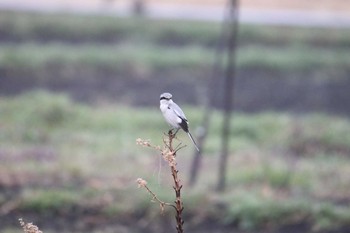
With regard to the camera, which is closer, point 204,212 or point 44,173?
point 204,212

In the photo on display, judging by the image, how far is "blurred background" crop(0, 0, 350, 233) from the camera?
998cm

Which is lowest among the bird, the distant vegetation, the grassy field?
the bird

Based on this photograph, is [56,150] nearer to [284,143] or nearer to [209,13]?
[284,143]

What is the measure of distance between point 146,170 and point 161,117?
262 centimetres

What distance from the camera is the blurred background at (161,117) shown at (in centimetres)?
998

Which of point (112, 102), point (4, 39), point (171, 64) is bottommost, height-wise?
point (112, 102)

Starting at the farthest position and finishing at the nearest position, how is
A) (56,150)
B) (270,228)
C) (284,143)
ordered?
1. (284,143)
2. (56,150)
3. (270,228)

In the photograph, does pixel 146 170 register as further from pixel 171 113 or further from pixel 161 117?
pixel 171 113

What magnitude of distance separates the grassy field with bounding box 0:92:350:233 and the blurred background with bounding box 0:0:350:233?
0.07 feet

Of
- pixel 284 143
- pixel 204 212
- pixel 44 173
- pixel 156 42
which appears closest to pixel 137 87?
pixel 156 42

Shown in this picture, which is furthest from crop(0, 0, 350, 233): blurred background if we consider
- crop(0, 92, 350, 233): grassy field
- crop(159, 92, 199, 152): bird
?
crop(159, 92, 199, 152): bird

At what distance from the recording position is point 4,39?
18000 millimetres

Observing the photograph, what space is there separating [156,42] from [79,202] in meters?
8.76

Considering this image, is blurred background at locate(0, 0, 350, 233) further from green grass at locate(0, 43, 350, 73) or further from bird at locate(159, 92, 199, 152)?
bird at locate(159, 92, 199, 152)
